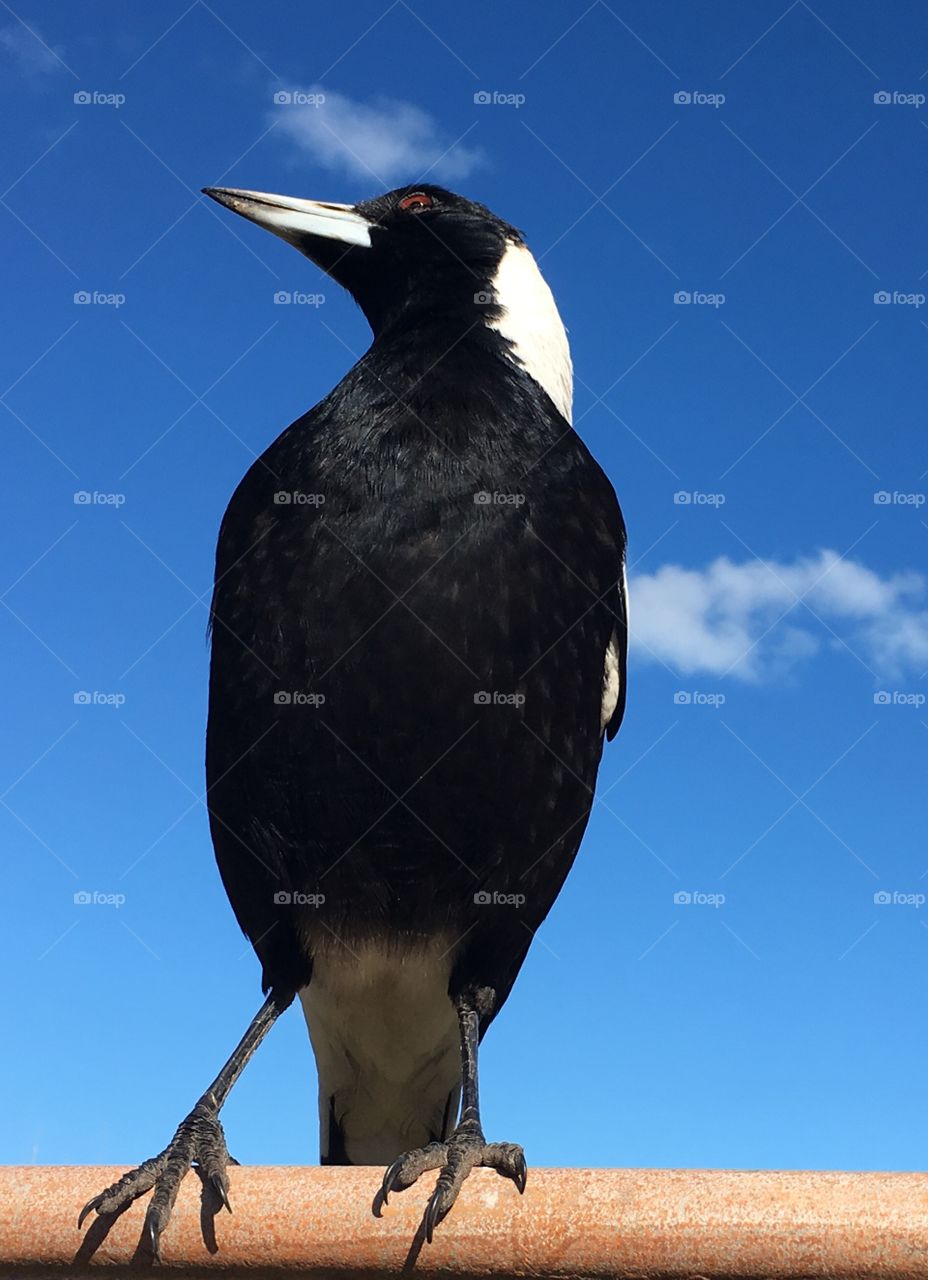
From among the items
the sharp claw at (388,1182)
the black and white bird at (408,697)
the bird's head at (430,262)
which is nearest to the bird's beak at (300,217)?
the bird's head at (430,262)

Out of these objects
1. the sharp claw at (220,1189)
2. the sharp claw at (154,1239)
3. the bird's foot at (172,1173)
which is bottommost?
the sharp claw at (154,1239)

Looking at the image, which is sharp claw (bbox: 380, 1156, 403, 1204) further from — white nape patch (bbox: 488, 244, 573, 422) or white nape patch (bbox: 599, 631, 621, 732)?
white nape patch (bbox: 488, 244, 573, 422)

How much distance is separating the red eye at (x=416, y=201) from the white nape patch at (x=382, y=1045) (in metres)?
2.18

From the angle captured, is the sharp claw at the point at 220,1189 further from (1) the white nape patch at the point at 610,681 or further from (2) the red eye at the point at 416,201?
(2) the red eye at the point at 416,201

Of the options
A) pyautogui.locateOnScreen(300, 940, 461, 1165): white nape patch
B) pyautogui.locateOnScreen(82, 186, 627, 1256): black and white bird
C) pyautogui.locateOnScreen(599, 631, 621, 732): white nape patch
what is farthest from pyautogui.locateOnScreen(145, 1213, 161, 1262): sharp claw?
pyautogui.locateOnScreen(599, 631, 621, 732): white nape patch

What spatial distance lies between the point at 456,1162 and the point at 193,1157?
46cm

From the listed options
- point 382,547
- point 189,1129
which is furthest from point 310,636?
point 189,1129

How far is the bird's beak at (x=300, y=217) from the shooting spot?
12.8 ft

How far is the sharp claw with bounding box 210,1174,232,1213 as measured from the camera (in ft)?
6.41

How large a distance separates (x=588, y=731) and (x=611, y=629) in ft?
0.97

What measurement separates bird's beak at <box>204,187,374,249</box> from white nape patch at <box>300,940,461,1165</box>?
208 cm

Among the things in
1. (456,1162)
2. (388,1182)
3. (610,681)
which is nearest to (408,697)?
(610,681)

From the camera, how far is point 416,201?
3.96 m

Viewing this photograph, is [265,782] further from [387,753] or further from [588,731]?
[588,731]
